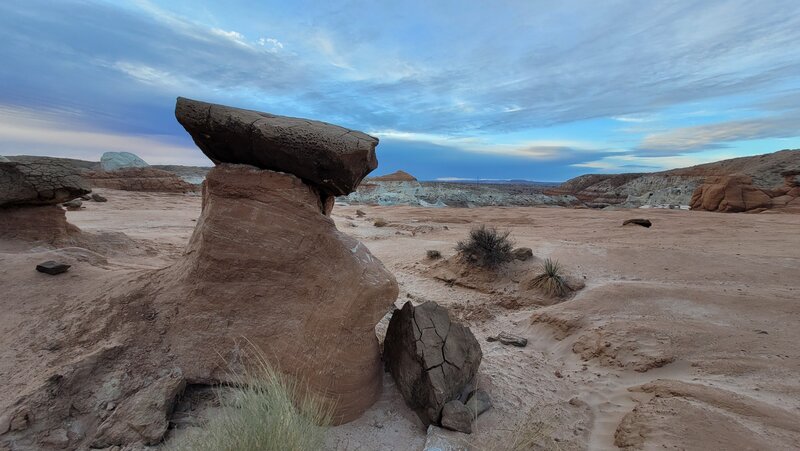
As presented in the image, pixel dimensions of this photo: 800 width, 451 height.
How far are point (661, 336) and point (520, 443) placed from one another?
275 cm

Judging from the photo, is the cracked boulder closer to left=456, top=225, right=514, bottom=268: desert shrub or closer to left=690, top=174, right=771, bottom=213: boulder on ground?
left=456, top=225, right=514, bottom=268: desert shrub

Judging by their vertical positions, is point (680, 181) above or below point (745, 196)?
above

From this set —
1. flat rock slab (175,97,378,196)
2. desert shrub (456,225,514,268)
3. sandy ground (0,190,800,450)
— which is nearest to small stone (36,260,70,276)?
sandy ground (0,190,800,450)

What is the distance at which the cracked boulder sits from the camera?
3.58 m

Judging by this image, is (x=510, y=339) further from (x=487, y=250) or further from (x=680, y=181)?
(x=680, y=181)

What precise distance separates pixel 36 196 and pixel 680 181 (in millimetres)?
39207

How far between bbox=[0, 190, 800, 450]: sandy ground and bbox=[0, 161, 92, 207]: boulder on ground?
0.85 metres

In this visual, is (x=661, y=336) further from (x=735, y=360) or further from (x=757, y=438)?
(x=757, y=438)

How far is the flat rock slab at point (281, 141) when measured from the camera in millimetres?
3477

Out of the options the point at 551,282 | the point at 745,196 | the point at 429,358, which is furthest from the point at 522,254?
the point at 745,196

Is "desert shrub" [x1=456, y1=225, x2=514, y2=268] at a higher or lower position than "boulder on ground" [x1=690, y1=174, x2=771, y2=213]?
lower

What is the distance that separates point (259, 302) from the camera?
12.0 ft

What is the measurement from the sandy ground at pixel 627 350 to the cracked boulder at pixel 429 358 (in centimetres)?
19

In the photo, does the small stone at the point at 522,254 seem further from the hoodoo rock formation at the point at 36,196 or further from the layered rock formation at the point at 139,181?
the layered rock formation at the point at 139,181
